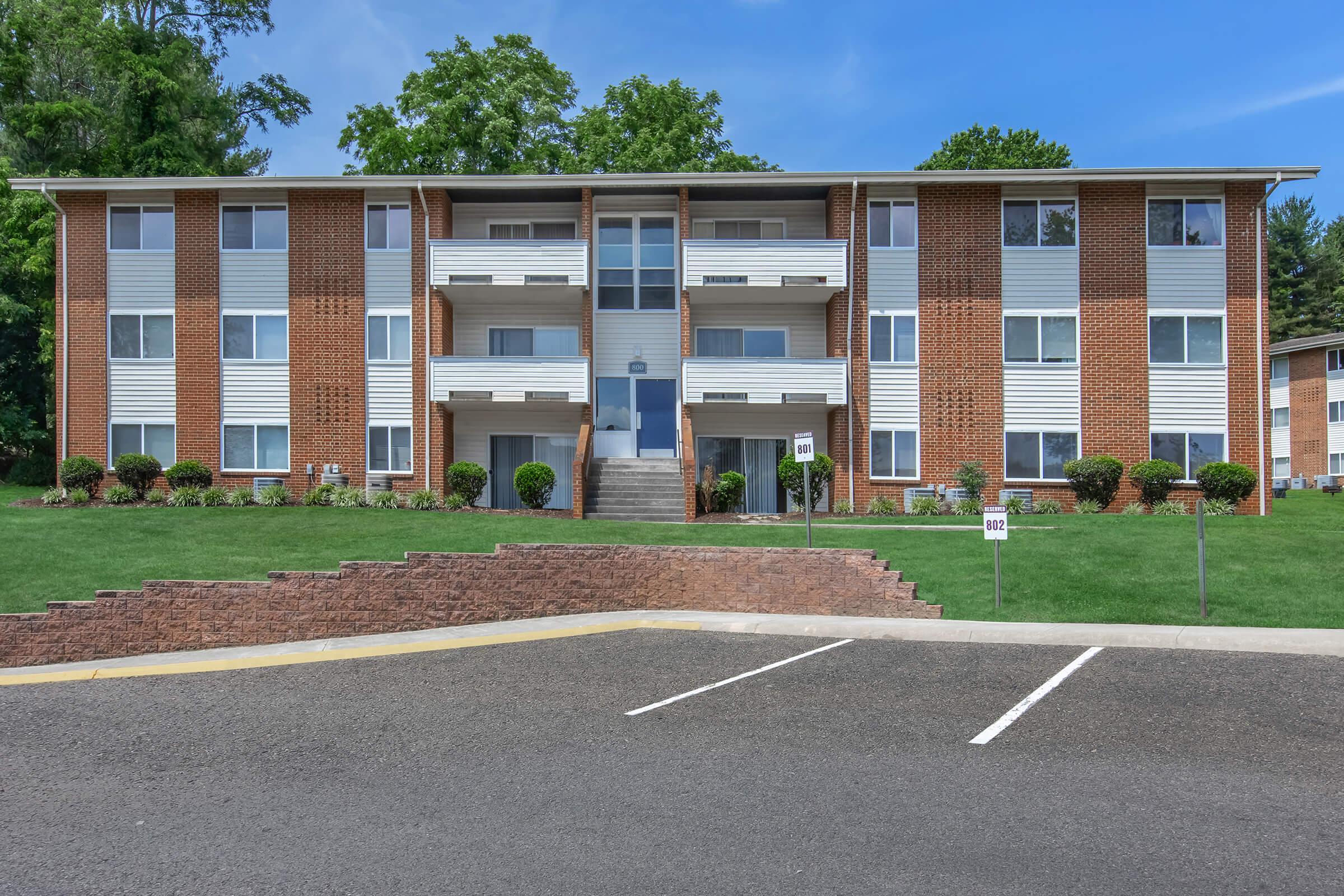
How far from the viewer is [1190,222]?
25094mm

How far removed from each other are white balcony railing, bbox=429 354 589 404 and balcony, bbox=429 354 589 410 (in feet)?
0.05

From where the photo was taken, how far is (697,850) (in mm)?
5281

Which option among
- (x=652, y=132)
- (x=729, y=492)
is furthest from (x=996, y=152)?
(x=729, y=492)

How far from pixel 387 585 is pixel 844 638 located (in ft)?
20.1

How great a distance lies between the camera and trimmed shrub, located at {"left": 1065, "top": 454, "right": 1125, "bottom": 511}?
24.0 metres

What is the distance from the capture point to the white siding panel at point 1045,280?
25.2 meters

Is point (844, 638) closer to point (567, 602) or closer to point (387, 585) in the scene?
point (567, 602)

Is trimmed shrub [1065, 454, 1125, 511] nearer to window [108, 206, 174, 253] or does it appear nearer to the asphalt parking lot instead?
the asphalt parking lot

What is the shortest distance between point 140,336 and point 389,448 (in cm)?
712

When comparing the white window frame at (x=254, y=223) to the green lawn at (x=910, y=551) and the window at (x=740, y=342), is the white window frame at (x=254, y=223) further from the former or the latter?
the window at (x=740, y=342)

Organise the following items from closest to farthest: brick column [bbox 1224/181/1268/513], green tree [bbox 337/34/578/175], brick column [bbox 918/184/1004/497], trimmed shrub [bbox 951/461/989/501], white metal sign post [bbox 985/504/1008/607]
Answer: white metal sign post [bbox 985/504/1008/607] → trimmed shrub [bbox 951/461/989/501] → brick column [bbox 1224/181/1268/513] → brick column [bbox 918/184/1004/497] → green tree [bbox 337/34/578/175]

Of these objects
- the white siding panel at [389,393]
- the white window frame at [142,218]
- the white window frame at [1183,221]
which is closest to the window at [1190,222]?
the white window frame at [1183,221]

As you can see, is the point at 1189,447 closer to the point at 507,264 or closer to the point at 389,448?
the point at 507,264

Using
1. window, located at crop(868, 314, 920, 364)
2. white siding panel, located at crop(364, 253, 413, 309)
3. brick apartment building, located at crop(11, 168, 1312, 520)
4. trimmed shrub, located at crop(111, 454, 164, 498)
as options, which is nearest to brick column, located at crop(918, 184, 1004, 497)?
brick apartment building, located at crop(11, 168, 1312, 520)
